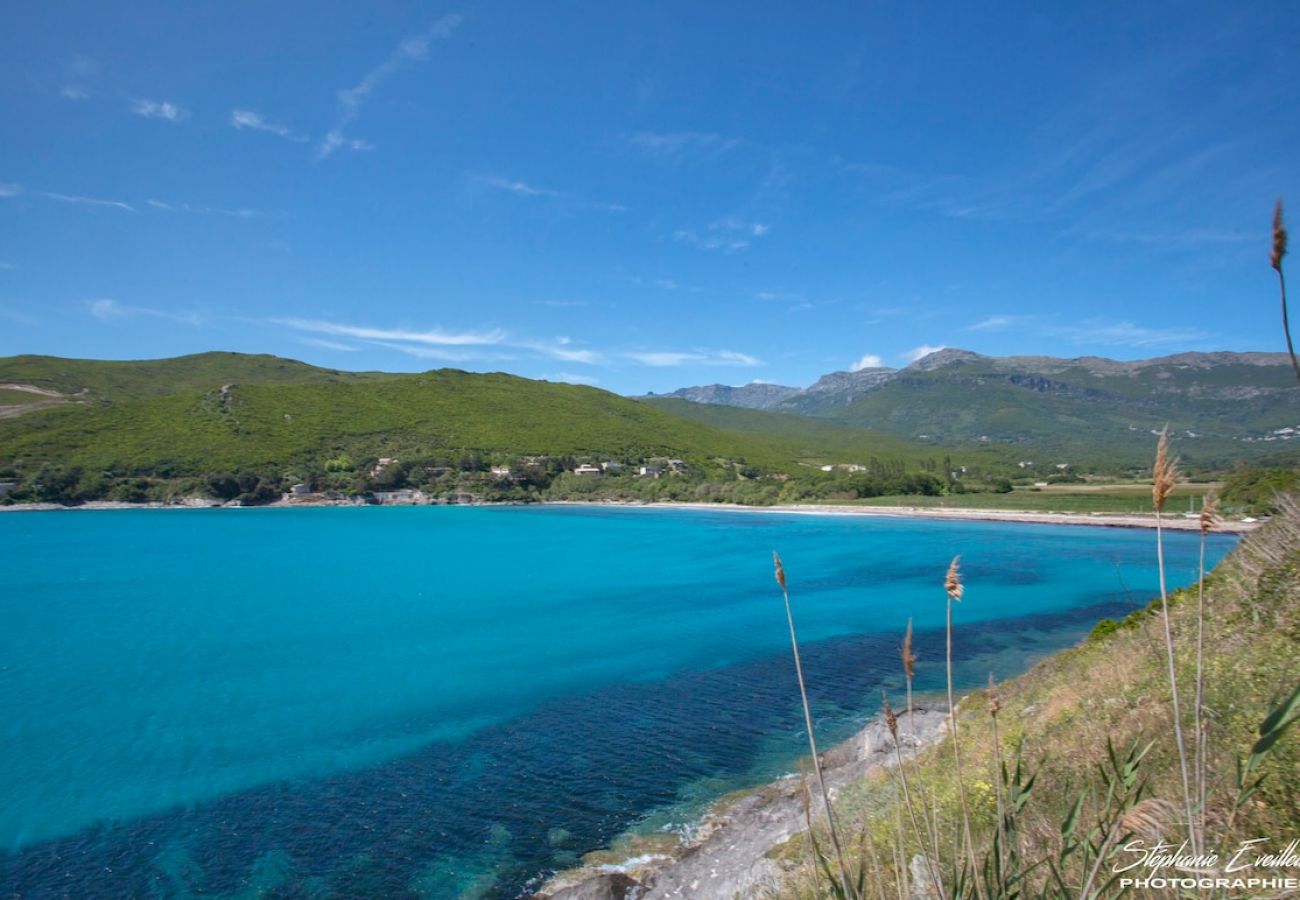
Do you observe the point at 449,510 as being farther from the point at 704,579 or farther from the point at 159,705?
the point at 159,705

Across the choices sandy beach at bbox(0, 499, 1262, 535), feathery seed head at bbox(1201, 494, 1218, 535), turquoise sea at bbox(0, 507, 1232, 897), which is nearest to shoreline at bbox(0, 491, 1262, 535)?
sandy beach at bbox(0, 499, 1262, 535)

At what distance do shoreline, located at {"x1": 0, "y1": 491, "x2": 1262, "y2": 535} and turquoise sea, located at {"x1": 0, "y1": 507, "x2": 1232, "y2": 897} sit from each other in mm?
22769

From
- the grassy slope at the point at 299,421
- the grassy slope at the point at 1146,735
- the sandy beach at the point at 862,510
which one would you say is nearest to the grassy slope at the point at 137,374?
the grassy slope at the point at 299,421

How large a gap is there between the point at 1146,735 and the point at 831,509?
3582 inches

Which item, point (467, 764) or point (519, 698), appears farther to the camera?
point (519, 698)

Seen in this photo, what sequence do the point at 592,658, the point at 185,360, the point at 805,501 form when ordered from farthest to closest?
the point at 185,360
the point at 805,501
the point at 592,658

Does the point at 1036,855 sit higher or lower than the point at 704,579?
higher

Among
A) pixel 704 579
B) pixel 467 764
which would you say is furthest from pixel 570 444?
pixel 467 764

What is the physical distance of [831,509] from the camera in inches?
3661

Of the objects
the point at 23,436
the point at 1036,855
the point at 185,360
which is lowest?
the point at 1036,855

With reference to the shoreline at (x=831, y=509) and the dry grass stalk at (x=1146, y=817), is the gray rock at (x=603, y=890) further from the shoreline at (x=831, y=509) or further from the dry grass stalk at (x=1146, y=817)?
the shoreline at (x=831, y=509)

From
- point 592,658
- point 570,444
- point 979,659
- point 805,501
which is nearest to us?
point 979,659

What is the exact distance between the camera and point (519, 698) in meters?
19.5

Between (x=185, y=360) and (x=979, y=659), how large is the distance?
22294cm
